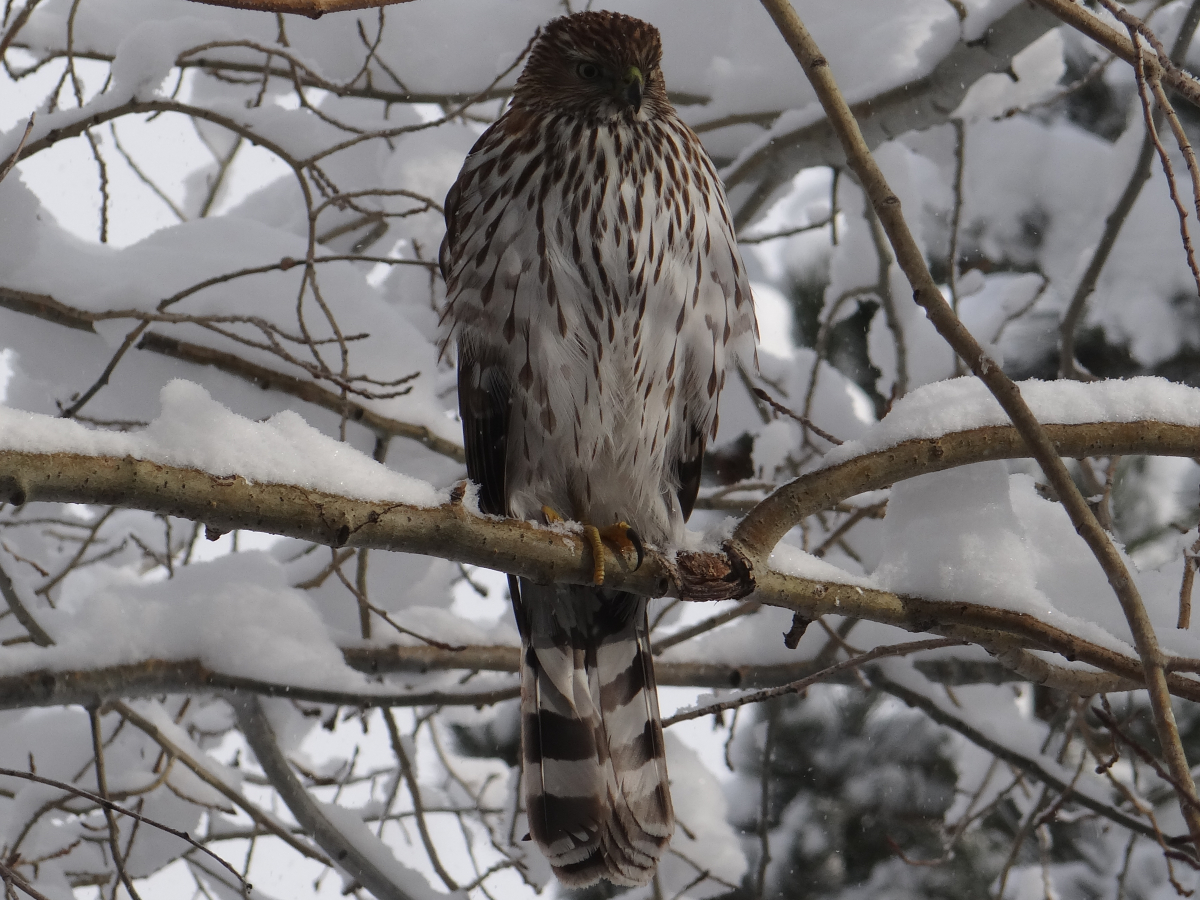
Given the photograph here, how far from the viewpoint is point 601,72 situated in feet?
9.35

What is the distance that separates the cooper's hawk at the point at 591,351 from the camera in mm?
2668

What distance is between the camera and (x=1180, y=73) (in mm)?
1707

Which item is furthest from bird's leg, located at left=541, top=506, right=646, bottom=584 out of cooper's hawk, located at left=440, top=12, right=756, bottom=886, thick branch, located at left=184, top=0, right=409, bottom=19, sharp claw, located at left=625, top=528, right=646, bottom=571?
thick branch, located at left=184, top=0, right=409, bottom=19

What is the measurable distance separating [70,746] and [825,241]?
4122 mm

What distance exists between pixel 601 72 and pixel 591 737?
66.1 inches

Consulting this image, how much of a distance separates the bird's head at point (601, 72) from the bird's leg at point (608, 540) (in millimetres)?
1109

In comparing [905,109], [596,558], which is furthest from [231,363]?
[905,109]

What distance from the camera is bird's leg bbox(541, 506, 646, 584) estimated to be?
1930mm

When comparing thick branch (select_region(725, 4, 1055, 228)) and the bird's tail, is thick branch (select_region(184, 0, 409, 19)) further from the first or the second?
thick branch (select_region(725, 4, 1055, 228))

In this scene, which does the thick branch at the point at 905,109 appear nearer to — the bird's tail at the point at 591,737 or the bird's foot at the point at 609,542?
the bird's tail at the point at 591,737

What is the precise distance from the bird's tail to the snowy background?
9.4 inches

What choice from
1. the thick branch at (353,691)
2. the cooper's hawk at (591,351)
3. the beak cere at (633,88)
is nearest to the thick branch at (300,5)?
the cooper's hawk at (591,351)

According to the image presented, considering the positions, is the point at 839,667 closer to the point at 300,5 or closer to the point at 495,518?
the point at 495,518

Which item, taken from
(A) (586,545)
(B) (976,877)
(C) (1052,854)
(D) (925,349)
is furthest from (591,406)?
(C) (1052,854)
